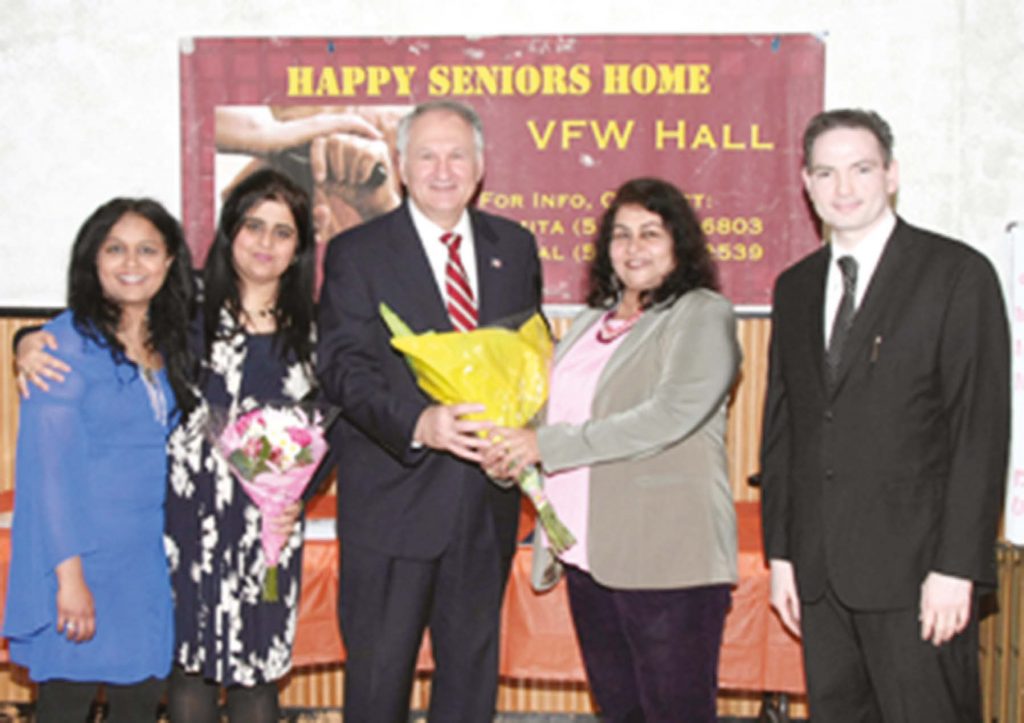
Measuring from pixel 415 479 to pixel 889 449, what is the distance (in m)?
1.07

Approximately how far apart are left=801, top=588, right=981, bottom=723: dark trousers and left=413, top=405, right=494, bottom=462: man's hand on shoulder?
0.80 meters

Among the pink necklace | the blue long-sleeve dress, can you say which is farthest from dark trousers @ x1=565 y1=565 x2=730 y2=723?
the blue long-sleeve dress

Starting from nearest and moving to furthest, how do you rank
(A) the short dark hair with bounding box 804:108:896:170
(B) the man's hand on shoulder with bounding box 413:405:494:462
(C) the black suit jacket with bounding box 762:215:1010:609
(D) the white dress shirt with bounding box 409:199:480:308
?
(C) the black suit jacket with bounding box 762:215:1010:609, (A) the short dark hair with bounding box 804:108:896:170, (B) the man's hand on shoulder with bounding box 413:405:494:462, (D) the white dress shirt with bounding box 409:199:480:308

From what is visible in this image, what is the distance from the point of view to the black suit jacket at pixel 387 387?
2.31m

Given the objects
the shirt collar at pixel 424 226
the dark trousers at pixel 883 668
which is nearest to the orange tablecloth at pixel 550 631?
the dark trousers at pixel 883 668

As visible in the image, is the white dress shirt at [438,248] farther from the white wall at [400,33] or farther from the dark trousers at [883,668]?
the white wall at [400,33]

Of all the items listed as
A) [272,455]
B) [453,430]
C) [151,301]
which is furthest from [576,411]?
[151,301]

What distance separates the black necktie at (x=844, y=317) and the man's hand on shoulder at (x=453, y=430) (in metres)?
0.75

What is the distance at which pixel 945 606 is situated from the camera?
1893mm

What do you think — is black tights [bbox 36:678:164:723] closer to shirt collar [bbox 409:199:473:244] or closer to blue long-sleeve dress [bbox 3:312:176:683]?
blue long-sleeve dress [bbox 3:312:176:683]

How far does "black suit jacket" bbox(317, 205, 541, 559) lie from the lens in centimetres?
231

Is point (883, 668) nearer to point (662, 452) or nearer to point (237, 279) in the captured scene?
point (662, 452)

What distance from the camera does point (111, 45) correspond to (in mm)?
3557

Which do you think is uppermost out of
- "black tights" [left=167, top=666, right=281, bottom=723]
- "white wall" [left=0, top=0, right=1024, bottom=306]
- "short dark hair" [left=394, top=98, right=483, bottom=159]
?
"white wall" [left=0, top=0, right=1024, bottom=306]
